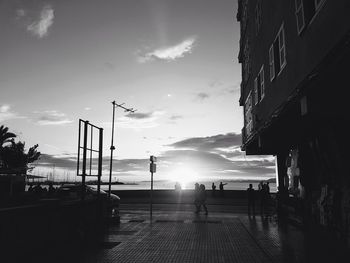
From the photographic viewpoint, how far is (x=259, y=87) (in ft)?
55.1

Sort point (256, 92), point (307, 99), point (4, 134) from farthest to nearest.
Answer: point (4, 134)
point (256, 92)
point (307, 99)

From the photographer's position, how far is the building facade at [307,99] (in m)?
6.59

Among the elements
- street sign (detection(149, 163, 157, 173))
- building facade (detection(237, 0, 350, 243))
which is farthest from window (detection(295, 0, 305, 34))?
street sign (detection(149, 163, 157, 173))

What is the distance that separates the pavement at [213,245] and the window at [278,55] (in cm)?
574

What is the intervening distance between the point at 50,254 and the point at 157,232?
15.1ft

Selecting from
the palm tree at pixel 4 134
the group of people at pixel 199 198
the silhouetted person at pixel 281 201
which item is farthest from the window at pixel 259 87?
the palm tree at pixel 4 134

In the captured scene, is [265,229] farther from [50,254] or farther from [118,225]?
[50,254]

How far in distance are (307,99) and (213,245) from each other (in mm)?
5198

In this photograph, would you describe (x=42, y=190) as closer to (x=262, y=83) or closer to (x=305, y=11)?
(x=262, y=83)

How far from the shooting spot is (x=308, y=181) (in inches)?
490

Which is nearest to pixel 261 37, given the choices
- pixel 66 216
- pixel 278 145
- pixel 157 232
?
pixel 278 145

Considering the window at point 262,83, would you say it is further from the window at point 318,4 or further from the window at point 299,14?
the window at point 318,4

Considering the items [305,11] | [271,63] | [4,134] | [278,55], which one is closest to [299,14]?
[305,11]

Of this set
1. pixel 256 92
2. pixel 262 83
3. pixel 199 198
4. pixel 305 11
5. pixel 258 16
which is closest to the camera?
pixel 305 11
